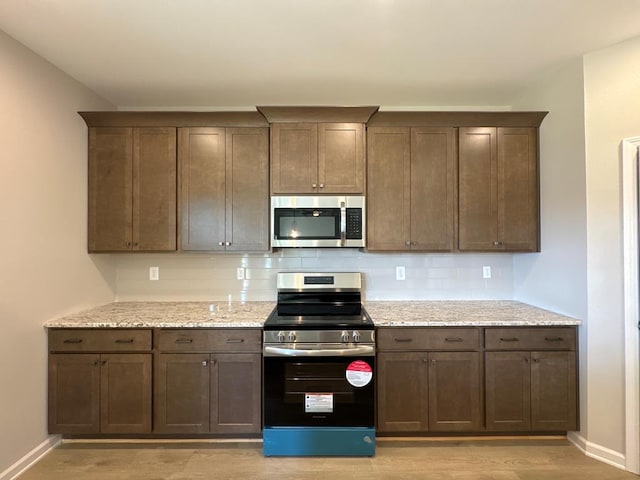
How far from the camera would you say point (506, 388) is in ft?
7.91

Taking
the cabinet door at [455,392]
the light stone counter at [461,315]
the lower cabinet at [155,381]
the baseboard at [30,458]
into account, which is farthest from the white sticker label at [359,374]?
the baseboard at [30,458]

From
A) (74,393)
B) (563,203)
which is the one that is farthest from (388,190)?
(74,393)

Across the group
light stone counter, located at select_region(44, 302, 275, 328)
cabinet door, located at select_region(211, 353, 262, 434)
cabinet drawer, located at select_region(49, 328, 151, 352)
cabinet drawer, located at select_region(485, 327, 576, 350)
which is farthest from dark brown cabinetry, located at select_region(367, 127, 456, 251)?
cabinet drawer, located at select_region(49, 328, 151, 352)

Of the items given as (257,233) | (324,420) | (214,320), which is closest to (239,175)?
(257,233)

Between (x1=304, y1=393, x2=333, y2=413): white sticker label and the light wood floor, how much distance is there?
1.05ft

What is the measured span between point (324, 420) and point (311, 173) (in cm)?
182

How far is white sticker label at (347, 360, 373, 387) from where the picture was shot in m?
2.28

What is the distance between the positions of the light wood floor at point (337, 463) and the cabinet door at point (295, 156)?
1.95m

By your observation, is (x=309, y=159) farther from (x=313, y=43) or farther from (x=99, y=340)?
(x=99, y=340)

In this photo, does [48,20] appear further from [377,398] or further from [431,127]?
[377,398]

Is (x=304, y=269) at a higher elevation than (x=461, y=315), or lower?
higher

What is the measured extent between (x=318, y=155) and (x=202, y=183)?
3.21ft

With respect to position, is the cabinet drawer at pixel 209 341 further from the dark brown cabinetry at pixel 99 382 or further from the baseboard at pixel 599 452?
the baseboard at pixel 599 452

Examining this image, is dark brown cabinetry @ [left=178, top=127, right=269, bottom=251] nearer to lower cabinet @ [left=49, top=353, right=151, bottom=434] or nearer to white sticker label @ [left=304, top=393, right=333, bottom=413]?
Answer: lower cabinet @ [left=49, top=353, right=151, bottom=434]
